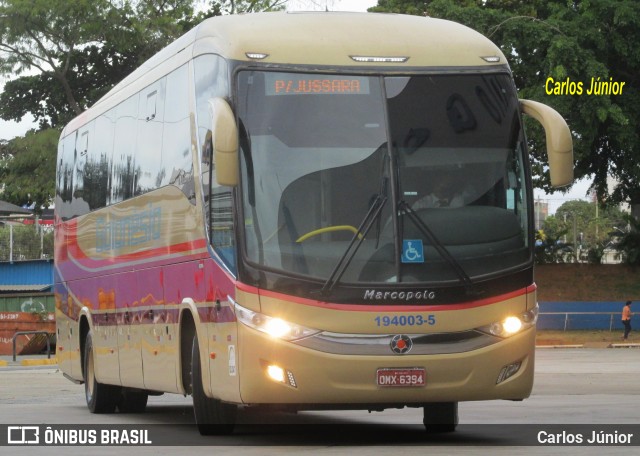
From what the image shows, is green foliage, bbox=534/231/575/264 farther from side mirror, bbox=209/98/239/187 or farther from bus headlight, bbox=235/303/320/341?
side mirror, bbox=209/98/239/187

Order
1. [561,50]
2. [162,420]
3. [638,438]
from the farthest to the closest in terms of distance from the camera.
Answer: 1. [561,50]
2. [162,420]
3. [638,438]

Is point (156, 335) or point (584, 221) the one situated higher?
point (156, 335)

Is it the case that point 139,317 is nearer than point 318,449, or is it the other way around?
point 318,449

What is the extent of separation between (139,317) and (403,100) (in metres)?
5.15

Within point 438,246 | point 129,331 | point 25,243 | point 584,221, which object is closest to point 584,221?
point 584,221

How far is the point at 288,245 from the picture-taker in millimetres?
11914

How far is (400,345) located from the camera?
1182 cm

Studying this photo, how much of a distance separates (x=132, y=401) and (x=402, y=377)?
823 centimetres

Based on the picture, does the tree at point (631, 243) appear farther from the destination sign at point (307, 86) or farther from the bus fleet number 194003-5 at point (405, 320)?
the bus fleet number 194003-5 at point (405, 320)

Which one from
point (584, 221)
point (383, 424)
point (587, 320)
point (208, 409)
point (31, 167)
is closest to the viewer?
point (208, 409)

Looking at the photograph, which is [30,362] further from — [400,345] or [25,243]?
[400,345]

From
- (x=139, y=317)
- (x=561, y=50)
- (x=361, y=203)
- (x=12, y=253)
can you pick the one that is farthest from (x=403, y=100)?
Result: (x=12, y=253)

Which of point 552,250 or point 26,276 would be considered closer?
point 26,276

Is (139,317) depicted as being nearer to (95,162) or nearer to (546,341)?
(95,162)
